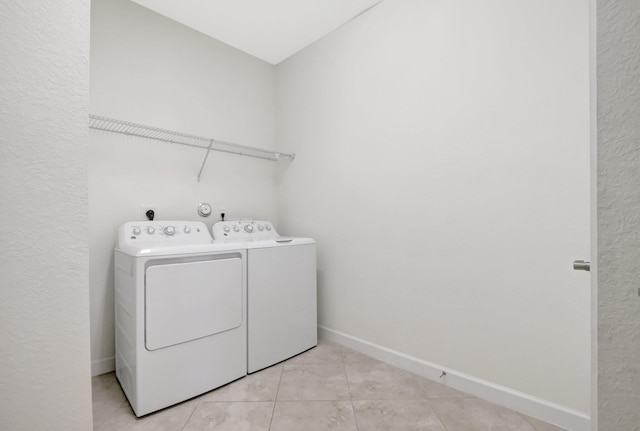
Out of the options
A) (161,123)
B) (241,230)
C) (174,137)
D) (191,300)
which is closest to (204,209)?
(241,230)

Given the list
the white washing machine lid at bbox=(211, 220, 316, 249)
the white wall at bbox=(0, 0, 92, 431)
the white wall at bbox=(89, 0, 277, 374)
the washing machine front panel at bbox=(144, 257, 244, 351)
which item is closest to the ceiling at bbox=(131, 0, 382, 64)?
the white wall at bbox=(89, 0, 277, 374)

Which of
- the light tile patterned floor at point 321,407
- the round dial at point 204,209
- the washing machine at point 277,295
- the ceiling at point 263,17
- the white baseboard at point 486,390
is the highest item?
the ceiling at point 263,17

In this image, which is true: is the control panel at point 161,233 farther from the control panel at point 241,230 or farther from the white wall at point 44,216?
the white wall at point 44,216

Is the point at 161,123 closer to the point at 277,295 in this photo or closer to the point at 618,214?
the point at 277,295

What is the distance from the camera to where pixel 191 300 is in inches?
57.6

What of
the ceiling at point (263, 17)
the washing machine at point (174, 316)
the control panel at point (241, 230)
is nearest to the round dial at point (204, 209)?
the control panel at point (241, 230)

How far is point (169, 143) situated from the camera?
203 cm

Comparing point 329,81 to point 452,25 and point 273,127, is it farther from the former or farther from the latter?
point 452,25

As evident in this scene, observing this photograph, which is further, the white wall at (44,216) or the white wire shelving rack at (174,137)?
the white wire shelving rack at (174,137)

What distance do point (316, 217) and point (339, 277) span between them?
53cm

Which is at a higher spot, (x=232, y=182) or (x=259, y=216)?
(x=232, y=182)

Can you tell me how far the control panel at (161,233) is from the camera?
1652mm

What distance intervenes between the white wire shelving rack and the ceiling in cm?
85

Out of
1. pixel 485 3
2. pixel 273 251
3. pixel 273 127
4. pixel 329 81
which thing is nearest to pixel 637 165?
pixel 485 3
